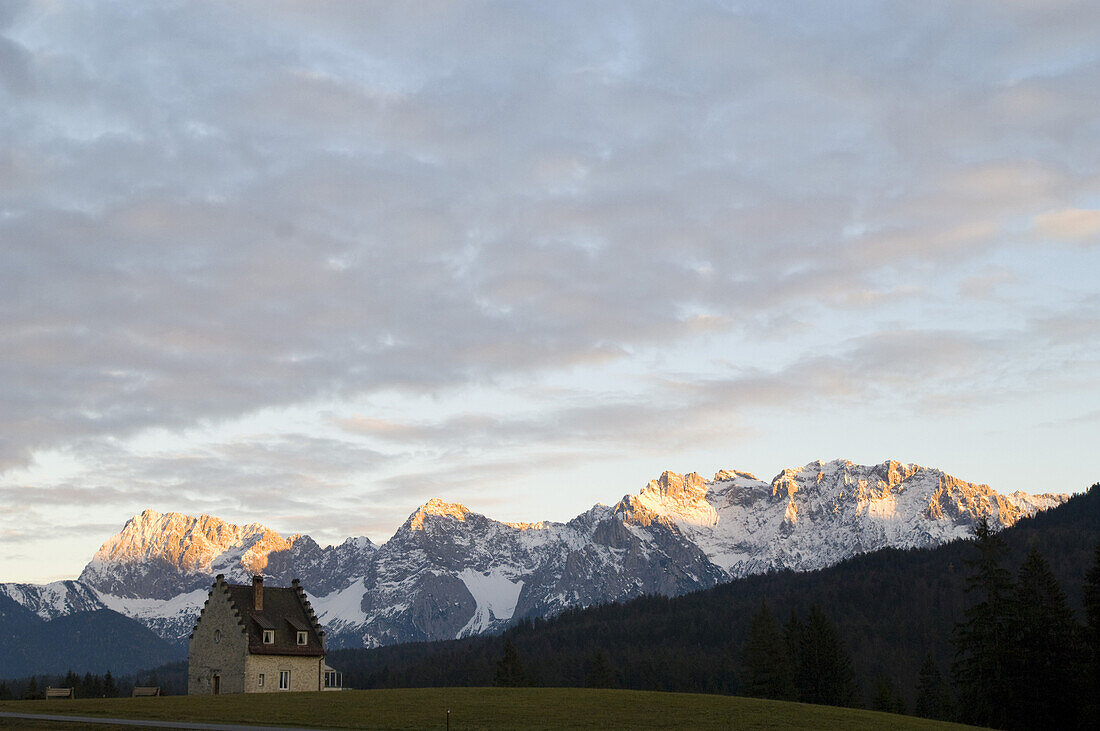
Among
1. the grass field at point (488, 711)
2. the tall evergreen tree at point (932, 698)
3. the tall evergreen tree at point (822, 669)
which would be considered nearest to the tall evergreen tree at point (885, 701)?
the tall evergreen tree at point (822, 669)

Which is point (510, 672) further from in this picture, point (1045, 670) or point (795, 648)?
point (1045, 670)

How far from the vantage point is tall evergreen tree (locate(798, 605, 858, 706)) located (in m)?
121

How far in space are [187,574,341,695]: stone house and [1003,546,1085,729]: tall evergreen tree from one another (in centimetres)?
5950

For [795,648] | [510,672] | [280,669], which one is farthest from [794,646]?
[280,669]

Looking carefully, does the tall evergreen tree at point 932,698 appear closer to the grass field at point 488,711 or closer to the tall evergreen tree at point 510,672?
the tall evergreen tree at point 510,672

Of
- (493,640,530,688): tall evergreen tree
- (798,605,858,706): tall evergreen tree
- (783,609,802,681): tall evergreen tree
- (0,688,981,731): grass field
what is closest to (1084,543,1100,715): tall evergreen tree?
(0,688,981,731): grass field

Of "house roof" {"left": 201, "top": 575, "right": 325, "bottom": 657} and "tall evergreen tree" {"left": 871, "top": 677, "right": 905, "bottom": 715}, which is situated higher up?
"house roof" {"left": 201, "top": 575, "right": 325, "bottom": 657}

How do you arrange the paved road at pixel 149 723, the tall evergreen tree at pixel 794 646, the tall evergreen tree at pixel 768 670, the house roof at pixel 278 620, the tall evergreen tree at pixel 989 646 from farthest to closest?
the tall evergreen tree at pixel 794 646, the tall evergreen tree at pixel 768 670, the house roof at pixel 278 620, the tall evergreen tree at pixel 989 646, the paved road at pixel 149 723

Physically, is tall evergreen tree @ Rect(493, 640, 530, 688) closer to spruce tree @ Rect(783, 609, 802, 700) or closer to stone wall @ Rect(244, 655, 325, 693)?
spruce tree @ Rect(783, 609, 802, 700)

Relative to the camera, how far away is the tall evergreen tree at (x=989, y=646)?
81.6 meters

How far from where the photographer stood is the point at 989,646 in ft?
275

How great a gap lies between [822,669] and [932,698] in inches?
688

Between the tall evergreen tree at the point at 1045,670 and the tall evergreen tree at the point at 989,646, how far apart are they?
699mm

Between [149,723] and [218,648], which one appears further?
[218,648]
